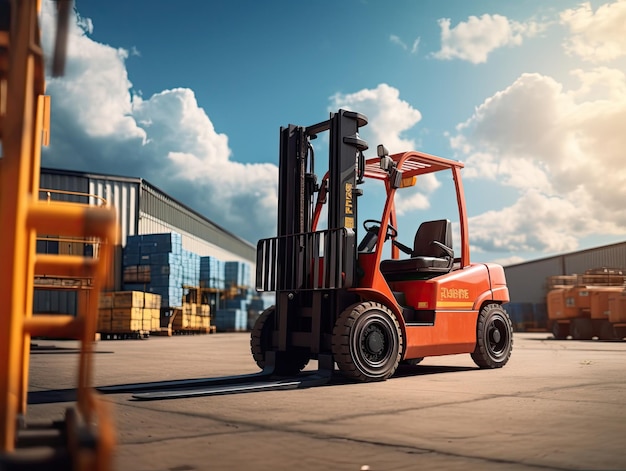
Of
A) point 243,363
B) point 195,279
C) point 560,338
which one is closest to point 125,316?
point 195,279

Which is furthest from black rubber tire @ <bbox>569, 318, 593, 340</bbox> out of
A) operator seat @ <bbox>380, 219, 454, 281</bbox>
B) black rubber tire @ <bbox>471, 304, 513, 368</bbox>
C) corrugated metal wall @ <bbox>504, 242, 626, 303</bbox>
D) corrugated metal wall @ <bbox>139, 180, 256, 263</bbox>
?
corrugated metal wall @ <bbox>139, 180, 256, 263</bbox>

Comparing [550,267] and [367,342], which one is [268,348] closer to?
[367,342]

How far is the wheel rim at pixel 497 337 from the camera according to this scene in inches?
331

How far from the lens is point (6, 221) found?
1.78 meters

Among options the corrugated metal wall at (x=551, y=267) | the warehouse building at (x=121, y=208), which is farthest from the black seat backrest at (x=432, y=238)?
the corrugated metal wall at (x=551, y=267)

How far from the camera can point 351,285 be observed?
21.9ft

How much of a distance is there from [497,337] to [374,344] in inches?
100

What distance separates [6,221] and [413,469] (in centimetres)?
200

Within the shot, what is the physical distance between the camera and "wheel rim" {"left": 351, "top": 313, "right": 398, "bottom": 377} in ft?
21.2

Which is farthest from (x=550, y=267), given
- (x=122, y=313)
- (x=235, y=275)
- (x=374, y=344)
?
(x=374, y=344)

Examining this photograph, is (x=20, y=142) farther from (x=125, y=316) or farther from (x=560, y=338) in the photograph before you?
(x=560, y=338)

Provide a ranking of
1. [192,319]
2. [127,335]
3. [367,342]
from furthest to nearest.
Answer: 1. [192,319]
2. [127,335]
3. [367,342]

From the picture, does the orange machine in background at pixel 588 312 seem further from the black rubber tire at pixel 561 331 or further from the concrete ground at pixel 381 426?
the concrete ground at pixel 381 426

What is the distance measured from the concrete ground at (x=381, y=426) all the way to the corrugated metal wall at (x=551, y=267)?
3165cm
